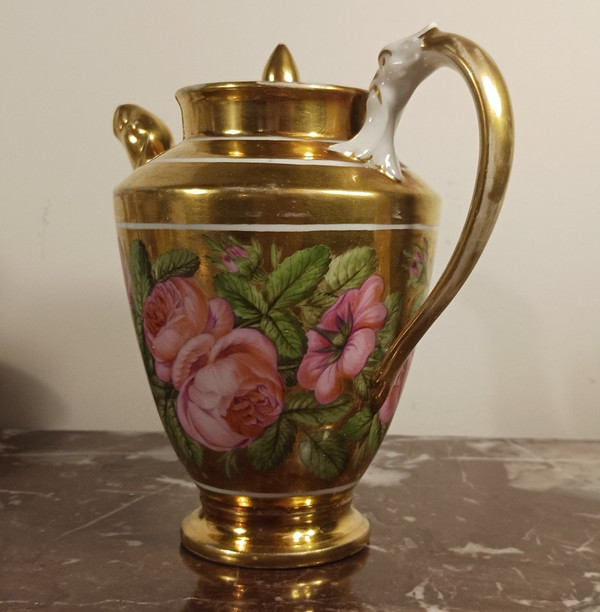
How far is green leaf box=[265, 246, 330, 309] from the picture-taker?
2.20ft

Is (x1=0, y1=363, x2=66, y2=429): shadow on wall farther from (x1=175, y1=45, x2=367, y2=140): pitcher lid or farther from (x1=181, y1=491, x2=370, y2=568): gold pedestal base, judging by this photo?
(x1=175, y1=45, x2=367, y2=140): pitcher lid

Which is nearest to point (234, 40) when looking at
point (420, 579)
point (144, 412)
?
point (144, 412)

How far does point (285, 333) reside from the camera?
0.69m

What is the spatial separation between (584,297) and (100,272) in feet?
2.30

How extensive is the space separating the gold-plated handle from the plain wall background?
496 mm

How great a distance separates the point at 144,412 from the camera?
4.17 ft

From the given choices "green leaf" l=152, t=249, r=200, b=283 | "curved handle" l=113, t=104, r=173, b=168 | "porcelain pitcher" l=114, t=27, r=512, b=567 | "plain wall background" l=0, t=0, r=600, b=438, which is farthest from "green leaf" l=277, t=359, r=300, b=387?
"plain wall background" l=0, t=0, r=600, b=438

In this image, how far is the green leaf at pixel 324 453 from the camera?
0.73 metres

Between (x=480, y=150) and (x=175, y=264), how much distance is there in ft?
0.85

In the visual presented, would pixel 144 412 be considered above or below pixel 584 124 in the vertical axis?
below

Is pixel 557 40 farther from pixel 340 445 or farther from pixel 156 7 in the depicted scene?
pixel 340 445

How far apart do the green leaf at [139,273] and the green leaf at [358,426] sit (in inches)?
8.1

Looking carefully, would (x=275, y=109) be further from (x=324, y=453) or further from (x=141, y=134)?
(x=324, y=453)

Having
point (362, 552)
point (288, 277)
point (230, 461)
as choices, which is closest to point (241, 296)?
point (288, 277)
